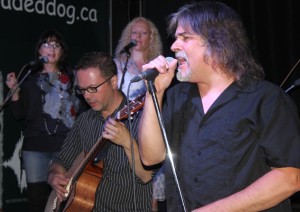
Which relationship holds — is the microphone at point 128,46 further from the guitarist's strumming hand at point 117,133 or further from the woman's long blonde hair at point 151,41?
the guitarist's strumming hand at point 117,133

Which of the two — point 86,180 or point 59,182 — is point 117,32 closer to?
point 59,182

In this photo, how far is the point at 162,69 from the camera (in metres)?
2.29

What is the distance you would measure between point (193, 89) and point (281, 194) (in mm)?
703

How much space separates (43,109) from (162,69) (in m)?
2.93

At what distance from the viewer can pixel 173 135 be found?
2.43 m

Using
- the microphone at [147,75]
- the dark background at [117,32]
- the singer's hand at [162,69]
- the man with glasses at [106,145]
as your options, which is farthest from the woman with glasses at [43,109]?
the microphone at [147,75]

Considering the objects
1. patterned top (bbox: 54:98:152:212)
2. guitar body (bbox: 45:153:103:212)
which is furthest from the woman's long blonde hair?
guitar body (bbox: 45:153:103:212)

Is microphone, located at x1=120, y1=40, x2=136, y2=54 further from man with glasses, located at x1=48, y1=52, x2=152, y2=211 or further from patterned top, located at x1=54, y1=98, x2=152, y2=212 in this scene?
patterned top, located at x1=54, y1=98, x2=152, y2=212

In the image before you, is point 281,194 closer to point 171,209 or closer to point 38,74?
point 171,209

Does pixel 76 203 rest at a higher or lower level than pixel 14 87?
lower

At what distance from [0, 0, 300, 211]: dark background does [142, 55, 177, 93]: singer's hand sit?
2563 mm

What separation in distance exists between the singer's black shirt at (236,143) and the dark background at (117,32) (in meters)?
2.63

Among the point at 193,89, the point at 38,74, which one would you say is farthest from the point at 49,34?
the point at 193,89

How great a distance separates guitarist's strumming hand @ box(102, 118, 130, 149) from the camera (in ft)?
10.1
